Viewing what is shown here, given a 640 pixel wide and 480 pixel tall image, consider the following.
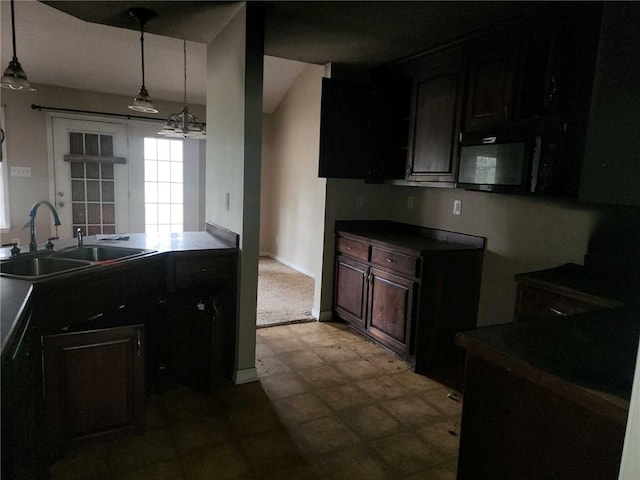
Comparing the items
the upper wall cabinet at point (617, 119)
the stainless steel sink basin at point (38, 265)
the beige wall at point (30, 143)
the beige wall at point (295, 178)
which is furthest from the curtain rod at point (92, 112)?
the upper wall cabinet at point (617, 119)

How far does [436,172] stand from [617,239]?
3.98 ft

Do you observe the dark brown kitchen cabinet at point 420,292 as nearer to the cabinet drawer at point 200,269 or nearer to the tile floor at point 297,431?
the tile floor at point 297,431

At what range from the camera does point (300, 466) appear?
194cm

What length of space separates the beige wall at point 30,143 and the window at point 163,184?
3.23ft

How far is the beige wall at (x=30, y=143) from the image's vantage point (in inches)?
197

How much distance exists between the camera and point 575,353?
109cm

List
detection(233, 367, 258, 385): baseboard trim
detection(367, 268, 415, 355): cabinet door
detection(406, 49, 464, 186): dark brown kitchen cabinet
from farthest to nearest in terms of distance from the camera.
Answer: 1. detection(367, 268, 415, 355): cabinet door
2. detection(406, 49, 464, 186): dark brown kitchen cabinet
3. detection(233, 367, 258, 385): baseboard trim

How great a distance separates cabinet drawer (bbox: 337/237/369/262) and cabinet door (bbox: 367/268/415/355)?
7.0 inches

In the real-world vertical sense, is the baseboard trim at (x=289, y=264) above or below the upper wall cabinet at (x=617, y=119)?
below

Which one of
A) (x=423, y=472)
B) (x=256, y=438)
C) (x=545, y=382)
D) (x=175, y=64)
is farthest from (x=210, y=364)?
(x=175, y=64)

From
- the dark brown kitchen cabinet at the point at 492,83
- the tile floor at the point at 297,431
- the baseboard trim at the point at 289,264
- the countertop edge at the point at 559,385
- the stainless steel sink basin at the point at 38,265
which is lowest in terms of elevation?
the tile floor at the point at 297,431

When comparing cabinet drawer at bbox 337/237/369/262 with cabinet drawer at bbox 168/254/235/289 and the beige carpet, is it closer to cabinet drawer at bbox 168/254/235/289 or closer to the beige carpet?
the beige carpet

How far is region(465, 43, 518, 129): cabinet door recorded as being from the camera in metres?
2.45

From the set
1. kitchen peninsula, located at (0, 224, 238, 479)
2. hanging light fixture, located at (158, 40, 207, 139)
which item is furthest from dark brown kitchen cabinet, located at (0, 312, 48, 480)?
hanging light fixture, located at (158, 40, 207, 139)
